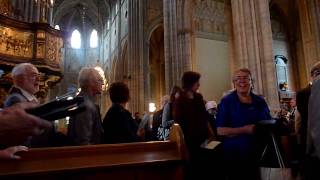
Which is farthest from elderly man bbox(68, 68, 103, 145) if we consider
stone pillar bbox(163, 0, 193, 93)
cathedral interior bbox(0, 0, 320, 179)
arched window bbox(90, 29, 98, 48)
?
arched window bbox(90, 29, 98, 48)

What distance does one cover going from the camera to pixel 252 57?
8750 mm

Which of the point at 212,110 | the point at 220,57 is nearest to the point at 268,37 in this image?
the point at 212,110

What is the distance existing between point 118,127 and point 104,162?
1.22 m

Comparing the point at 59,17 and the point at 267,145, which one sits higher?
the point at 59,17

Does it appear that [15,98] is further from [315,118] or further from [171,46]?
[171,46]

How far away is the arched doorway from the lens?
76.1ft

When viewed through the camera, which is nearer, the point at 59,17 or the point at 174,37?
the point at 174,37

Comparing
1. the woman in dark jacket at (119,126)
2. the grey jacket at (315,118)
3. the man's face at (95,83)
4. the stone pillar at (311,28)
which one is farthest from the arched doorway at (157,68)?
the grey jacket at (315,118)

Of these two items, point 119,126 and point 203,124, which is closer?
point 119,126

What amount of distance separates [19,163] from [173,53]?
11.9m

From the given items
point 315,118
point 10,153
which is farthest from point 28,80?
point 315,118

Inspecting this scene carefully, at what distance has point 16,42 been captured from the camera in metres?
8.46

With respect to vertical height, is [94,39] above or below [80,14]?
below

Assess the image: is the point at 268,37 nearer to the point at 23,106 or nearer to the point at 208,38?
the point at 208,38
